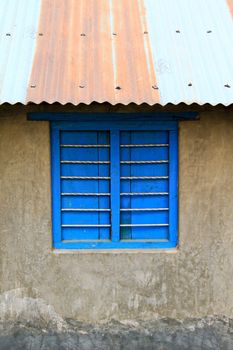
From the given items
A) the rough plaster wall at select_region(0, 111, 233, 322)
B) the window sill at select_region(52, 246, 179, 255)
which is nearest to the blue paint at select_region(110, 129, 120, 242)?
the window sill at select_region(52, 246, 179, 255)

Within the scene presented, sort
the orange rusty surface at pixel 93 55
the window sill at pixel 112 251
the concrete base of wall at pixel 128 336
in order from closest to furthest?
the orange rusty surface at pixel 93 55, the concrete base of wall at pixel 128 336, the window sill at pixel 112 251

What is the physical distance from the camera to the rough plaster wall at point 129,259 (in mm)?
4680

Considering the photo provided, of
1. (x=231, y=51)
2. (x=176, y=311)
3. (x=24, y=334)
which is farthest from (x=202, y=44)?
(x=24, y=334)

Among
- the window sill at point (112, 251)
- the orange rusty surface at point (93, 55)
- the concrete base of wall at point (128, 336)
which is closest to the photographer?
the orange rusty surface at point (93, 55)

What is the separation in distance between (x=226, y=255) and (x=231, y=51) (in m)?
2.06

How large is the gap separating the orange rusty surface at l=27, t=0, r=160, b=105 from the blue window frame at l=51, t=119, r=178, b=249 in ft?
1.85

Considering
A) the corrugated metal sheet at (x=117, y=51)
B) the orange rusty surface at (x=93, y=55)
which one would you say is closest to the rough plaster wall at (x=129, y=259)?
the corrugated metal sheet at (x=117, y=51)

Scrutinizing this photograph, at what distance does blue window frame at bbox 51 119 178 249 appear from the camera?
15.2 feet

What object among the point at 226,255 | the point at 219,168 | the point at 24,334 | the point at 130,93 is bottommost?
the point at 24,334

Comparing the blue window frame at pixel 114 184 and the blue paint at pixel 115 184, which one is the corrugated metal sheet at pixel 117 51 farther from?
the blue paint at pixel 115 184

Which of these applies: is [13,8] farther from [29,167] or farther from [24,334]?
[24,334]

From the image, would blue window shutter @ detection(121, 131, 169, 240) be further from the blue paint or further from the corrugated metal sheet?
the corrugated metal sheet

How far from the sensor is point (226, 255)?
4.79 m

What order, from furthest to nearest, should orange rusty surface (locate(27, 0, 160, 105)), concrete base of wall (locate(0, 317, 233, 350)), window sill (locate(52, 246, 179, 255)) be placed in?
window sill (locate(52, 246, 179, 255)), concrete base of wall (locate(0, 317, 233, 350)), orange rusty surface (locate(27, 0, 160, 105))
